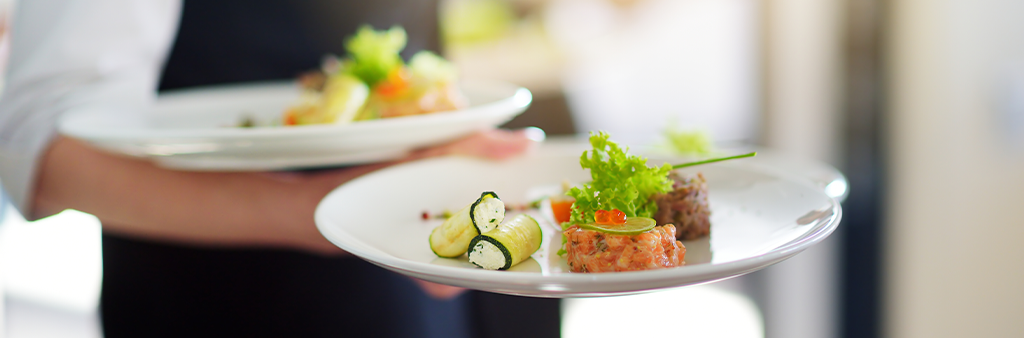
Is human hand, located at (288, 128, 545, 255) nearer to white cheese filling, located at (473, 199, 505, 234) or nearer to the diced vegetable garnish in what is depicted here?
the diced vegetable garnish

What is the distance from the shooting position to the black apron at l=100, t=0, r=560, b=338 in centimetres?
152

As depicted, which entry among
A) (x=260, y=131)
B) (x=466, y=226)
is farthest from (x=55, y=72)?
(x=466, y=226)

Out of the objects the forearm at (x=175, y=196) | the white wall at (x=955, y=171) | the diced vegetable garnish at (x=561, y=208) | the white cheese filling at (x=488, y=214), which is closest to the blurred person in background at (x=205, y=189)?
the forearm at (x=175, y=196)

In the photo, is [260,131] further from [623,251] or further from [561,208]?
[623,251]

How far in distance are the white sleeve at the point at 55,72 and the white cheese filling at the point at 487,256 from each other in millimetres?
1007

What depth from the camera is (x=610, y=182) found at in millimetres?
688

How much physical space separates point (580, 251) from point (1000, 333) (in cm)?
248

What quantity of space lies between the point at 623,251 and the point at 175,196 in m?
1.00

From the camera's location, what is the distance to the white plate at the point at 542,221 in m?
0.51

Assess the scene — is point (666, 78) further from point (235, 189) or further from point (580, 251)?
point (580, 251)

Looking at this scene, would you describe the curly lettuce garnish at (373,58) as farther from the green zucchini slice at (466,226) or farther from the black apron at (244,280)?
the green zucchini slice at (466,226)

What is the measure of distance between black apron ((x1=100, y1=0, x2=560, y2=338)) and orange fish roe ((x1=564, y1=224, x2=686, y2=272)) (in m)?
0.98

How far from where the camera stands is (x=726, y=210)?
85 cm

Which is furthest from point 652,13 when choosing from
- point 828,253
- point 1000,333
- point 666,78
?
point 1000,333
